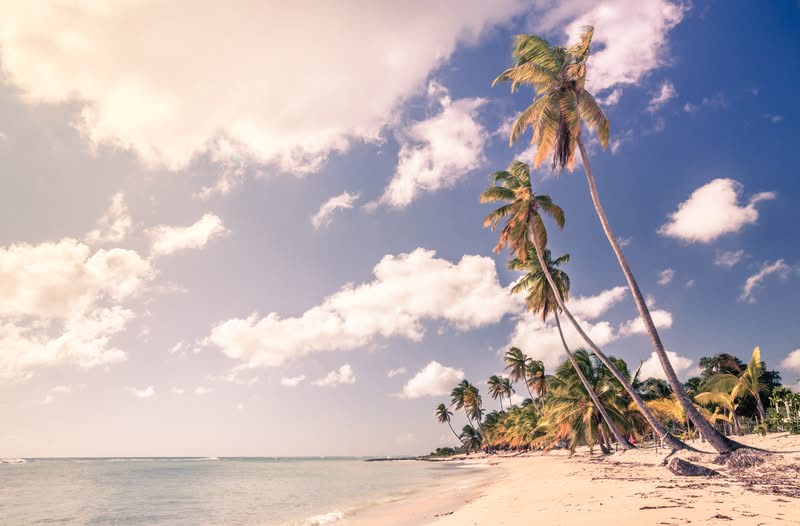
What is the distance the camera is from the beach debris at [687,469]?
1334 cm

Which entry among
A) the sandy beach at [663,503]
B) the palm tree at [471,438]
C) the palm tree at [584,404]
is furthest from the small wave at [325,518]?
the palm tree at [471,438]

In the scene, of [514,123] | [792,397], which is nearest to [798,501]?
[514,123]

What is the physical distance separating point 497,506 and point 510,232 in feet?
49.3

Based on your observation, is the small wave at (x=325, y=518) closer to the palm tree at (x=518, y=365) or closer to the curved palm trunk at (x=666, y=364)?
the curved palm trunk at (x=666, y=364)

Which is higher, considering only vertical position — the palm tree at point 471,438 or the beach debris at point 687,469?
the beach debris at point 687,469

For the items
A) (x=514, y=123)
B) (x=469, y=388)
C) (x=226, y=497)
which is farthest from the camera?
(x=469, y=388)

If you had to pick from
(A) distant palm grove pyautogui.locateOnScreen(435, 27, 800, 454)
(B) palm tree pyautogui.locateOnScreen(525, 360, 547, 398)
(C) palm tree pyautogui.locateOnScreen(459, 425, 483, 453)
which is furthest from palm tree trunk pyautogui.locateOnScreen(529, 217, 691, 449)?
(C) palm tree pyautogui.locateOnScreen(459, 425, 483, 453)

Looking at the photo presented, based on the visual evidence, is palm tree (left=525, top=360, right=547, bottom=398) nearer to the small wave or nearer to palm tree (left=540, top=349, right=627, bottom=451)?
palm tree (left=540, top=349, right=627, bottom=451)

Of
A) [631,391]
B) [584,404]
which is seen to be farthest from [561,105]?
[584,404]

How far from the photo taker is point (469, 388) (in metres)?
92.5

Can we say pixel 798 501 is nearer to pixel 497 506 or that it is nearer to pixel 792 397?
pixel 497 506

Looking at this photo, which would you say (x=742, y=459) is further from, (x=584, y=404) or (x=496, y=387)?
(x=496, y=387)

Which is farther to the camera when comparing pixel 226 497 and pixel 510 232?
pixel 226 497

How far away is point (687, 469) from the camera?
14.1 meters
